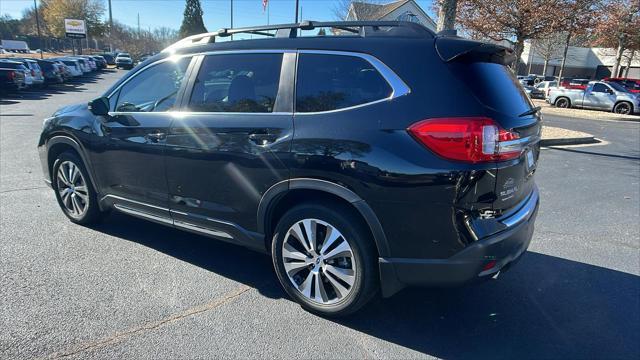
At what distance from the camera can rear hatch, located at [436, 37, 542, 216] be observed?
8.57 ft

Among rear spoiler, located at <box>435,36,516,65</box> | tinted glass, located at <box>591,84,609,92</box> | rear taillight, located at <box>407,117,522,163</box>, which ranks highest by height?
rear spoiler, located at <box>435,36,516,65</box>

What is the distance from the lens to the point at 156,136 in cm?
371

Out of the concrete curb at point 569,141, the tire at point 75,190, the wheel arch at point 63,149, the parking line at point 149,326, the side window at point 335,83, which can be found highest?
the side window at point 335,83

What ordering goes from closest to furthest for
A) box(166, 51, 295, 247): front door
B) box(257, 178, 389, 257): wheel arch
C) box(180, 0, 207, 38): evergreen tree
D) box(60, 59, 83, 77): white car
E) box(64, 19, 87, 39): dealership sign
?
box(257, 178, 389, 257): wheel arch
box(166, 51, 295, 247): front door
box(60, 59, 83, 77): white car
box(64, 19, 87, 39): dealership sign
box(180, 0, 207, 38): evergreen tree

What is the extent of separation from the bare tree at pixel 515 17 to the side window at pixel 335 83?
1038 cm

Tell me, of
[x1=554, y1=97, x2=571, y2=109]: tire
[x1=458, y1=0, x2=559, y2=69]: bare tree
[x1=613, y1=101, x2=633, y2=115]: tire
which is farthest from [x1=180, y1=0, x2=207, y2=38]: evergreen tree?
[x1=458, y1=0, x2=559, y2=69]: bare tree

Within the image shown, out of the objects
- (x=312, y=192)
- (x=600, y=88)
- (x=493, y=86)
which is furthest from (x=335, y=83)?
(x=600, y=88)

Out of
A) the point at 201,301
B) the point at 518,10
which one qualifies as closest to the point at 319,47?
the point at 201,301

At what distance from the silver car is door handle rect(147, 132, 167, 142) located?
25.6m

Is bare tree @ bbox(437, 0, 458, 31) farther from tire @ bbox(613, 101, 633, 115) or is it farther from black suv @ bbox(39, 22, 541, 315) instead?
tire @ bbox(613, 101, 633, 115)

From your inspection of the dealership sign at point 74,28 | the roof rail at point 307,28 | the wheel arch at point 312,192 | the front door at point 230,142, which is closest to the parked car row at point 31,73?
the roof rail at point 307,28

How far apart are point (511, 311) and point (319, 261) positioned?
1.48m

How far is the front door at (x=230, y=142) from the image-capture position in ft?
10.3

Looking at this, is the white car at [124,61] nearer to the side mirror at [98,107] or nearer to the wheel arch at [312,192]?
the side mirror at [98,107]
